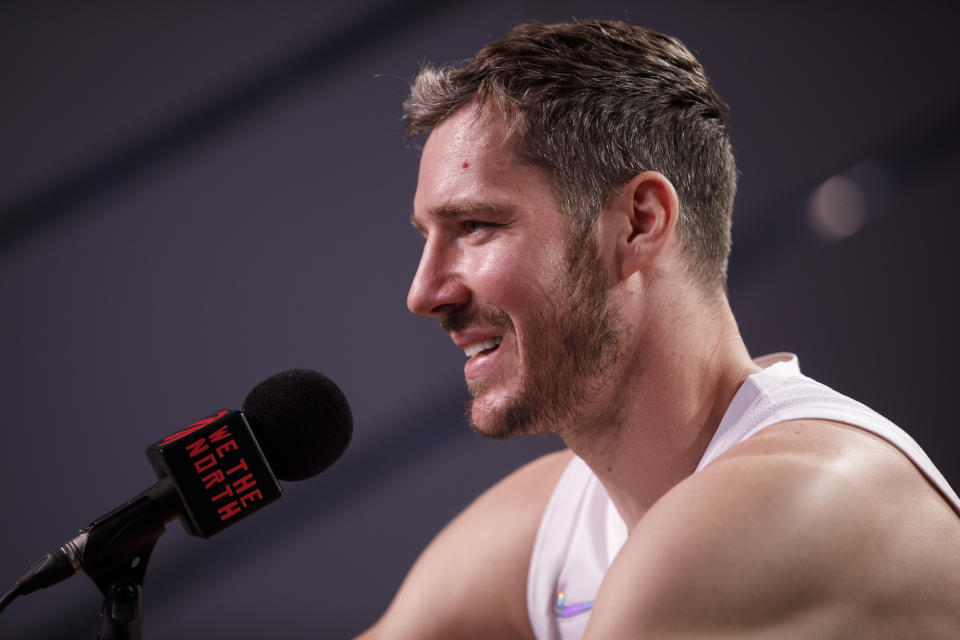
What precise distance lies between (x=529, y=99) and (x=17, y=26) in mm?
892

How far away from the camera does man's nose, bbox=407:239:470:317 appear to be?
2.81 feet

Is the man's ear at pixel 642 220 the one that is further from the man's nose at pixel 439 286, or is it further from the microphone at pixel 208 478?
the microphone at pixel 208 478

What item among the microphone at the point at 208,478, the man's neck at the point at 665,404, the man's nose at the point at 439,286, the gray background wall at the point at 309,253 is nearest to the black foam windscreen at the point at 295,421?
the microphone at the point at 208,478

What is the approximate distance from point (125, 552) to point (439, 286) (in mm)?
385

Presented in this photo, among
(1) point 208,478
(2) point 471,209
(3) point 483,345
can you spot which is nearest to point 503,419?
(3) point 483,345

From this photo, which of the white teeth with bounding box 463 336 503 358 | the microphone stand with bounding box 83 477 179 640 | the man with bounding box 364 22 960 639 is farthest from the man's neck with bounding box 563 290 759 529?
the microphone stand with bounding box 83 477 179 640

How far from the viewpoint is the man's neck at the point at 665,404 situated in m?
0.85

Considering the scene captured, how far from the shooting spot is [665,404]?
0.85 m

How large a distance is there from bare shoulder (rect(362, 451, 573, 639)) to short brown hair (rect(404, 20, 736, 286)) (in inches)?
15.7

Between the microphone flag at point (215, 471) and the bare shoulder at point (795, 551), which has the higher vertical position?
the microphone flag at point (215, 471)

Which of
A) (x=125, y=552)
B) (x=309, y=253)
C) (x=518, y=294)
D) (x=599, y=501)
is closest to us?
(x=125, y=552)

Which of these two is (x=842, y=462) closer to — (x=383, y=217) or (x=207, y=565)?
(x=383, y=217)

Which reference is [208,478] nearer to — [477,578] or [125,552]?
[125,552]

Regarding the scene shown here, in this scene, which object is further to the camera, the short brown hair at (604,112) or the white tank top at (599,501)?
the short brown hair at (604,112)
